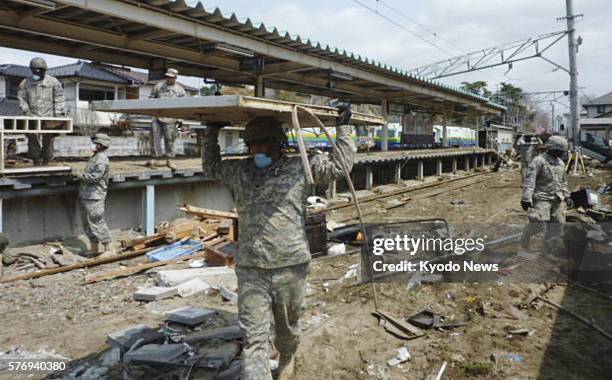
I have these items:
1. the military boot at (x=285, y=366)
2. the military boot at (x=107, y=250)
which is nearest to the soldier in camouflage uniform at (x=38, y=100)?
the military boot at (x=107, y=250)

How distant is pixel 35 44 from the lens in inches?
376

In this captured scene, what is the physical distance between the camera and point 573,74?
2681cm

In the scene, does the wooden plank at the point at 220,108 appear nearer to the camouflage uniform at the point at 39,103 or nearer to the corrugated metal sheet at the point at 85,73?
the camouflage uniform at the point at 39,103

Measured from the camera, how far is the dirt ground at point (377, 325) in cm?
423

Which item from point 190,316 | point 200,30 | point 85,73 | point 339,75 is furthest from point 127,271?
point 85,73

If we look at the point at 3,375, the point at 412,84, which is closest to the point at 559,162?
the point at 3,375

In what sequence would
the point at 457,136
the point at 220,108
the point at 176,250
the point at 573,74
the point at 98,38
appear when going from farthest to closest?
the point at 457,136 < the point at 573,74 < the point at 98,38 < the point at 176,250 < the point at 220,108

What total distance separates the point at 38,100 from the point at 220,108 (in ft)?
21.1

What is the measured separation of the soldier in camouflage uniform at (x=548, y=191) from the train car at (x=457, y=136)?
23.9 m

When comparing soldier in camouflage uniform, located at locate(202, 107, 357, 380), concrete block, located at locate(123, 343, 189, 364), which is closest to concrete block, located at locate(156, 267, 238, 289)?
concrete block, located at locate(123, 343, 189, 364)

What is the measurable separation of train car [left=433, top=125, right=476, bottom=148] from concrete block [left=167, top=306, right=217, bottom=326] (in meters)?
28.1

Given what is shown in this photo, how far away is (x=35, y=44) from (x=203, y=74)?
4.53 m

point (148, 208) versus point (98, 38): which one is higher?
point (98, 38)

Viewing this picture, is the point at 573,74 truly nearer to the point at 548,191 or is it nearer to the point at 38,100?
the point at 548,191
